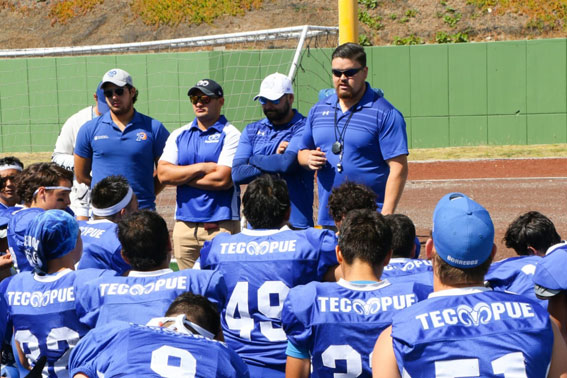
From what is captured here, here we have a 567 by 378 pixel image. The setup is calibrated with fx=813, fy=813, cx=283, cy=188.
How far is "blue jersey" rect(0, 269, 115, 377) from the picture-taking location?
425 cm

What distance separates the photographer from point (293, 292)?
12.4ft

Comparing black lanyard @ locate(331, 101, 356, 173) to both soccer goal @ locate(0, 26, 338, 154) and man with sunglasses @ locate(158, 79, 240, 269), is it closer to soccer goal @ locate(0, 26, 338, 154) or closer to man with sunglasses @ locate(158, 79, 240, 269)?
man with sunglasses @ locate(158, 79, 240, 269)

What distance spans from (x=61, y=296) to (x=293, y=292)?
4.30 feet

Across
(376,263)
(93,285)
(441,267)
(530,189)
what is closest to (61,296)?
(93,285)

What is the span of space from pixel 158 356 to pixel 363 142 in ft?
10.9

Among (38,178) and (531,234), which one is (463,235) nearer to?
(531,234)

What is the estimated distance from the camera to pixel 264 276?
173 inches

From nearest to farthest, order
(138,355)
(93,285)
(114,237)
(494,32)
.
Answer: (138,355), (93,285), (114,237), (494,32)

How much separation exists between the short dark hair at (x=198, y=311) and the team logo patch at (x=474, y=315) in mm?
1012

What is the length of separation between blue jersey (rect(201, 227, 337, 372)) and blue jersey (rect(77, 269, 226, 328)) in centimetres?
25

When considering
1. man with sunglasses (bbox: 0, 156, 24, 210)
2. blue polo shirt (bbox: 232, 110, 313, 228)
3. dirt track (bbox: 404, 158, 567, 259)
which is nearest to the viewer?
blue polo shirt (bbox: 232, 110, 313, 228)

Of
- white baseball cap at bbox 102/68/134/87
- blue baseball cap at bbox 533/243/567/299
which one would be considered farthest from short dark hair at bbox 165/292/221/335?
white baseball cap at bbox 102/68/134/87

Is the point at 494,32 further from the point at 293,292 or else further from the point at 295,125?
the point at 293,292

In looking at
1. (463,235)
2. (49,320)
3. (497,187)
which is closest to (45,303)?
(49,320)
